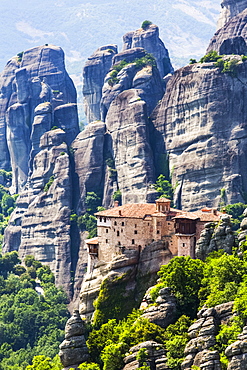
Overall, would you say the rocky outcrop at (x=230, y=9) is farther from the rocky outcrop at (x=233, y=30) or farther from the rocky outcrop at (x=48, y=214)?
the rocky outcrop at (x=48, y=214)

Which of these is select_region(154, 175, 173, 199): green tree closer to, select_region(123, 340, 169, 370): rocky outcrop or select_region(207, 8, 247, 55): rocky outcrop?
select_region(207, 8, 247, 55): rocky outcrop

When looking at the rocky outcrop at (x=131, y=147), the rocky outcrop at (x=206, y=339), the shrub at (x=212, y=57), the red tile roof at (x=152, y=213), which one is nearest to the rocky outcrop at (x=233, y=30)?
the shrub at (x=212, y=57)

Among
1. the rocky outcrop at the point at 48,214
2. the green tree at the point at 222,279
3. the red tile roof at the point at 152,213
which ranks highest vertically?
the rocky outcrop at the point at 48,214

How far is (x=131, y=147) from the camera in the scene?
495 ft

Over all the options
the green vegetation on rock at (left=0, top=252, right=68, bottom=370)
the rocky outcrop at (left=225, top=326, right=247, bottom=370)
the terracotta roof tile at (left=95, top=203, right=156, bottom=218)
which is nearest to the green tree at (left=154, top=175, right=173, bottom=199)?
the green vegetation on rock at (left=0, top=252, right=68, bottom=370)

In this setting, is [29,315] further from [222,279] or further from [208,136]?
[222,279]

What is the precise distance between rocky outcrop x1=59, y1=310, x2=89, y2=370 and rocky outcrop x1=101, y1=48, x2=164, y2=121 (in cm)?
7993

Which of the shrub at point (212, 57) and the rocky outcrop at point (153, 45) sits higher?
the rocky outcrop at point (153, 45)

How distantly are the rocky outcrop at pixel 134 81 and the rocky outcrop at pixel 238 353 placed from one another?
95162mm

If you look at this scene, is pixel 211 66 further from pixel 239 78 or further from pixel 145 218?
pixel 145 218

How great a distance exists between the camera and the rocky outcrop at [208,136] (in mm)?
136125

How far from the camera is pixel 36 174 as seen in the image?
16738cm

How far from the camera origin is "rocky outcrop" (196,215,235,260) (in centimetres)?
8962

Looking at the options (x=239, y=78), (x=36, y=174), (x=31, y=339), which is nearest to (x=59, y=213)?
(x=36, y=174)
